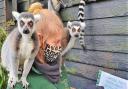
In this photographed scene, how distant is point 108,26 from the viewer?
4.81 metres

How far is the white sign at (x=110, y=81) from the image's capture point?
4289mm

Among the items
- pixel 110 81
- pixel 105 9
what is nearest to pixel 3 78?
pixel 110 81

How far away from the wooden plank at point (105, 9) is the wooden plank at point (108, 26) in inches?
2.3

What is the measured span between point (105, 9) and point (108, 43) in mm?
389

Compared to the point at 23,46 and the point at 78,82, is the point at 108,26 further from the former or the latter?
the point at 23,46

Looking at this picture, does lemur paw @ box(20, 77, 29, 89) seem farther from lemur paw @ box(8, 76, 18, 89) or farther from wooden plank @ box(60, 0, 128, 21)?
wooden plank @ box(60, 0, 128, 21)

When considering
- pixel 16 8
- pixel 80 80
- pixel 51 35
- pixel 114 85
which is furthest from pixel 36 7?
pixel 16 8

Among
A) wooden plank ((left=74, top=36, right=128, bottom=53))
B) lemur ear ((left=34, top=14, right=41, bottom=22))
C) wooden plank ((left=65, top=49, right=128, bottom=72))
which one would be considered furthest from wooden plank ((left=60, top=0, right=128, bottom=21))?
lemur ear ((left=34, top=14, right=41, bottom=22))

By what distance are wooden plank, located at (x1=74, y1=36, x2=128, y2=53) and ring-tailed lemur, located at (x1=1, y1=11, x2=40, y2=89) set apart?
135cm

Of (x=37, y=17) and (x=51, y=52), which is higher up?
→ (x=37, y=17)

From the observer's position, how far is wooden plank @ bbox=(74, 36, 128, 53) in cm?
449

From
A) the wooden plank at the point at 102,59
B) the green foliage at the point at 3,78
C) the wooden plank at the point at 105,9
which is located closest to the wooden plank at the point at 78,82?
the wooden plank at the point at 102,59

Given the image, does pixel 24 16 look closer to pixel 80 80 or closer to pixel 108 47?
pixel 108 47

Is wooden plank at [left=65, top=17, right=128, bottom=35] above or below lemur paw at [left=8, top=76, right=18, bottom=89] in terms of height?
above
